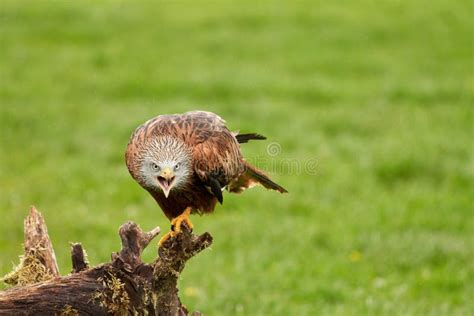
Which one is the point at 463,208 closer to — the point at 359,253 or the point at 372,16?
the point at 359,253

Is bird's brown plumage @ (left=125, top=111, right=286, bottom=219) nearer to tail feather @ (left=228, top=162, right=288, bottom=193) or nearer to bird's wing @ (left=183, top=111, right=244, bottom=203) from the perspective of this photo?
bird's wing @ (left=183, top=111, right=244, bottom=203)

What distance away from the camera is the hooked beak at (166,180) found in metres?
4.11

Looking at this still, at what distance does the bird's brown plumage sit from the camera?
434 cm

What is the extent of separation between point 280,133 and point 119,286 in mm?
7525

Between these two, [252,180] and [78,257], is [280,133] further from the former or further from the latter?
[78,257]

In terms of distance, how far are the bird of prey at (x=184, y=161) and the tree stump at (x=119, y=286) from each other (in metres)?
0.24

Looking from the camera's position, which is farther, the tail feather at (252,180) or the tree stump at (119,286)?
the tail feather at (252,180)

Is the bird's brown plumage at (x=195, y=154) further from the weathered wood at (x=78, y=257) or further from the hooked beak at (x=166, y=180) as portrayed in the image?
the weathered wood at (x=78, y=257)

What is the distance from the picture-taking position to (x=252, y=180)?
5.25 meters

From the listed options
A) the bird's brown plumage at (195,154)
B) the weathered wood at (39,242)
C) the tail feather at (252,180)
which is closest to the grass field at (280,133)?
the tail feather at (252,180)

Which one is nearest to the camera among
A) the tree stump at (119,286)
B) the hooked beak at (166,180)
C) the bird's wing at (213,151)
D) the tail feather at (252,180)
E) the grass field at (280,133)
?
the tree stump at (119,286)

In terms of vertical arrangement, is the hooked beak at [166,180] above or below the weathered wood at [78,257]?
above

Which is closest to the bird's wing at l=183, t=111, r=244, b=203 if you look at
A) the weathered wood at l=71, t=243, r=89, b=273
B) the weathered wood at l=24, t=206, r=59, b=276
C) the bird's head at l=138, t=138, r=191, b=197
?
the bird's head at l=138, t=138, r=191, b=197

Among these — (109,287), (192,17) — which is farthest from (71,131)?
(109,287)
